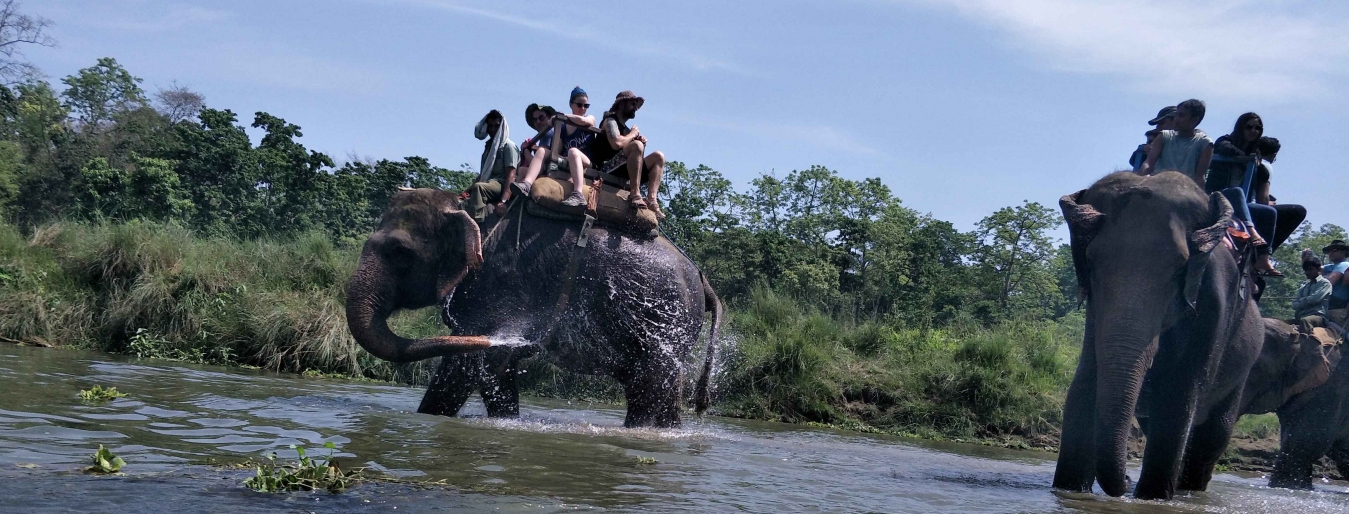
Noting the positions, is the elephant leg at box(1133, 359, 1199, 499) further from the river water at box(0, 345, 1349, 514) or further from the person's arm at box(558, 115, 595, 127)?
the person's arm at box(558, 115, 595, 127)

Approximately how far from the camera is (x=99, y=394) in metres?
7.82

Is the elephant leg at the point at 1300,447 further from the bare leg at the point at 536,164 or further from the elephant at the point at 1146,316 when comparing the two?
the bare leg at the point at 536,164

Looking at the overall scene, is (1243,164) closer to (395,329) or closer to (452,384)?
(452,384)

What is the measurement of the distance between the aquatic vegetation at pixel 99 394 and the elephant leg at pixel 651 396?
387cm

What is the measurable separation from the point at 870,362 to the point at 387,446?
10002mm

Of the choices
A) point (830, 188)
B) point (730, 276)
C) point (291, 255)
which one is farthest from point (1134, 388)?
point (830, 188)

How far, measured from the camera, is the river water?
4.77m

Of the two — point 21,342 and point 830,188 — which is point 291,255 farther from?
point 830,188

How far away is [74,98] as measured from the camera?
4959 cm

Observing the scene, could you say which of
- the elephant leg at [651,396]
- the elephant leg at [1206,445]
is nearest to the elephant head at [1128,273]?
the elephant leg at [1206,445]

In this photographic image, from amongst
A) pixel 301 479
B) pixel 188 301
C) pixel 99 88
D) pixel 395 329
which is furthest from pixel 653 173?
pixel 99 88

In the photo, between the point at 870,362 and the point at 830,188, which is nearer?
the point at 870,362

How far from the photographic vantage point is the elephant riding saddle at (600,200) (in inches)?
369

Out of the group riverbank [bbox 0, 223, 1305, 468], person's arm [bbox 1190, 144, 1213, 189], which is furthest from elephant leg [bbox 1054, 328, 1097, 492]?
riverbank [bbox 0, 223, 1305, 468]
